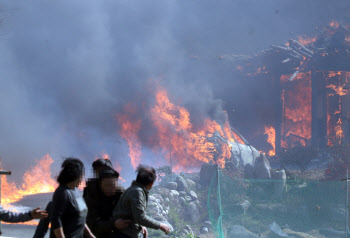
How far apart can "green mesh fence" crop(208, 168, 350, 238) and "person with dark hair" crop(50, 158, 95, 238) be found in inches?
172

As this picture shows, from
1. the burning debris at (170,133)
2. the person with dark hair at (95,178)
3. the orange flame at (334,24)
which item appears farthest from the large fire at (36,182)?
the orange flame at (334,24)

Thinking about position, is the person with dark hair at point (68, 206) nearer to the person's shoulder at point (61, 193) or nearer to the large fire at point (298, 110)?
the person's shoulder at point (61, 193)

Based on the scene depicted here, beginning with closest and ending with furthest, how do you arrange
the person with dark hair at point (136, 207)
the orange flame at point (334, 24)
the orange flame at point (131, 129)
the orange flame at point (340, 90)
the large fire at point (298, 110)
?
the person with dark hair at point (136, 207), the orange flame at point (340, 90), the orange flame at point (131, 129), the large fire at point (298, 110), the orange flame at point (334, 24)

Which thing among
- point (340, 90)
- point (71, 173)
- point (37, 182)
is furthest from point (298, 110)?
point (71, 173)

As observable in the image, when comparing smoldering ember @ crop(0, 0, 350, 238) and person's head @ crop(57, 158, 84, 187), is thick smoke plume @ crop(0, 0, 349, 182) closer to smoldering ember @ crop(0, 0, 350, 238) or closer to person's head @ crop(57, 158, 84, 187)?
smoldering ember @ crop(0, 0, 350, 238)

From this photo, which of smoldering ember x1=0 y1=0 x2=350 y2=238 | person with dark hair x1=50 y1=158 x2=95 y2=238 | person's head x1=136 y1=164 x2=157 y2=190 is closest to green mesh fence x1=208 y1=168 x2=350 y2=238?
person's head x1=136 y1=164 x2=157 y2=190

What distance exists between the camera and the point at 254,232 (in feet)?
22.8

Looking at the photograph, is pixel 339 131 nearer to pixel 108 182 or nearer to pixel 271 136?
pixel 271 136

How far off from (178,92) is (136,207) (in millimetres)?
15926

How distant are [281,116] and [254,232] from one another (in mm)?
13779

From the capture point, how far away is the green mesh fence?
6.69 metres

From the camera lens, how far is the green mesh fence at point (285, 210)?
669 cm

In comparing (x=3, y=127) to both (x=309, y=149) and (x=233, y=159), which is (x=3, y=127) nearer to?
(x=233, y=159)

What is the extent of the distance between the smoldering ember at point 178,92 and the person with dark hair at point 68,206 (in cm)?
1346
